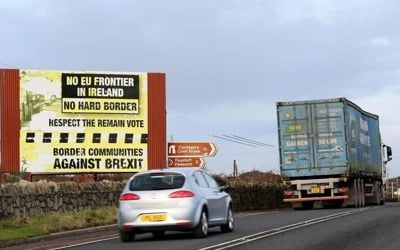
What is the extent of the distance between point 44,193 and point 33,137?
584 centimetres

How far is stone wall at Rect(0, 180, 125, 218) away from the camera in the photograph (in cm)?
2158

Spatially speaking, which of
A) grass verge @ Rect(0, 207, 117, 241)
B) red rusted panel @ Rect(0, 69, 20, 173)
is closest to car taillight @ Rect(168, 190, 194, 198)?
grass verge @ Rect(0, 207, 117, 241)

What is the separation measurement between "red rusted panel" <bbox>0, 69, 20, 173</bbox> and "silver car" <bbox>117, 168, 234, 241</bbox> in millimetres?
14402

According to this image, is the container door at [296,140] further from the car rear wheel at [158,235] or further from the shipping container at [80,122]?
the car rear wheel at [158,235]

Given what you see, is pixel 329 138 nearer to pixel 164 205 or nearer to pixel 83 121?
pixel 83 121

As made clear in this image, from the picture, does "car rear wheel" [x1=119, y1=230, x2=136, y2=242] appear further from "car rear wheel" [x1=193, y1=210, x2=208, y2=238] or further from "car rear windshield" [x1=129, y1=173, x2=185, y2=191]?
"car rear wheel" [x1=193, y1=210, x2=208, y2=238]

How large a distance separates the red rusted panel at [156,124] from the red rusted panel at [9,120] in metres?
5.37

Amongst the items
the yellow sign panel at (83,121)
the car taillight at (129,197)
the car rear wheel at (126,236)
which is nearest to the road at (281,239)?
the car rear wheel at (126,236)

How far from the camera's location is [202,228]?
1493cm

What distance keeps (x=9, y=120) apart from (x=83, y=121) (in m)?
2.92

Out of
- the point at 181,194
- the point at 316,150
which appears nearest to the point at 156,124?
the point at 316,150

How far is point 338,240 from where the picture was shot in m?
13.9

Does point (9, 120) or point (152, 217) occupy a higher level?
point (9, 120)

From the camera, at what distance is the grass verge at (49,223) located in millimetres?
17406
